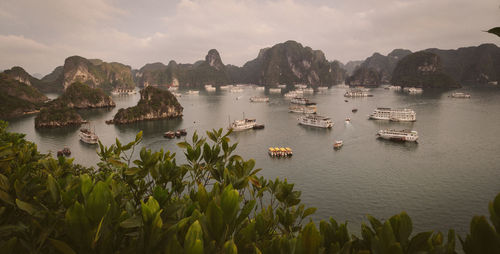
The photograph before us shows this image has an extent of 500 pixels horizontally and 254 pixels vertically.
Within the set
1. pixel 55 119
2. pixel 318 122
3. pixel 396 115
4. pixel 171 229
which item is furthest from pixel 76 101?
pixel 171 229

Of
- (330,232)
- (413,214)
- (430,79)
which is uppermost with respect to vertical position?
(430,79)

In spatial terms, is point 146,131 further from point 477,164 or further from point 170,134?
point 477,164

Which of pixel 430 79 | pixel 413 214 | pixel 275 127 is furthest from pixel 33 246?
pixel 430 79

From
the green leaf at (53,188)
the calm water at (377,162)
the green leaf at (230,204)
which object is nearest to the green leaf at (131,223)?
the green leaf at (230,204)

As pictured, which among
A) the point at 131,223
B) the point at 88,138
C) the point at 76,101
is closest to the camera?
the point at 131,223

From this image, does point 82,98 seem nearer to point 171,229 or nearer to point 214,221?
point 171,229

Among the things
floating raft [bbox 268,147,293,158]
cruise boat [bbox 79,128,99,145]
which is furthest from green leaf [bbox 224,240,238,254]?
cruise boat [bbox 79,128,99,145]

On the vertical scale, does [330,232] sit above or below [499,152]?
above
